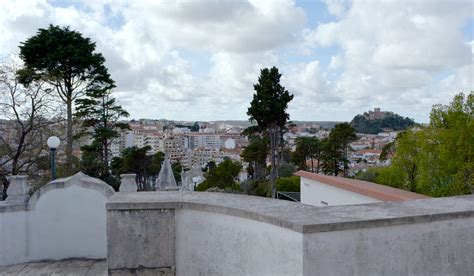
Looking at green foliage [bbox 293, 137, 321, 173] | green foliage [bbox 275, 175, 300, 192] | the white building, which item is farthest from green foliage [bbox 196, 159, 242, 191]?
the white building

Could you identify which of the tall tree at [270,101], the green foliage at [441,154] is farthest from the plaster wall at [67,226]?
the tall tree at [270,101]

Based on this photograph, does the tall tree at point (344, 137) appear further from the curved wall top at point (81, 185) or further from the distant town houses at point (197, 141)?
the curved wall top at point (81, 185)

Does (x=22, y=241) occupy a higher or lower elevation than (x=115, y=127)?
lower

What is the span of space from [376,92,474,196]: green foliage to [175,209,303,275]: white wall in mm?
7635

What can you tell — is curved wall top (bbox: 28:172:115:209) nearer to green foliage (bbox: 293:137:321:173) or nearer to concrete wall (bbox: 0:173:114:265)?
concrete wall (bbox: 0:173:114:265)

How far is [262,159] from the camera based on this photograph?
29953 millimetres

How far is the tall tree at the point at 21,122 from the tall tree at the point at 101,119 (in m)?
7.10

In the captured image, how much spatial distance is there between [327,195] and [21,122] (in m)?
9.78

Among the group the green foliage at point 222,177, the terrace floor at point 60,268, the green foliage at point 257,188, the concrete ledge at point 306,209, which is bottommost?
the green foliage at point 257,188

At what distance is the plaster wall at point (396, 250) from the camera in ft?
6.96

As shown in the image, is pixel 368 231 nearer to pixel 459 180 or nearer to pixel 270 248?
pixel 270 248

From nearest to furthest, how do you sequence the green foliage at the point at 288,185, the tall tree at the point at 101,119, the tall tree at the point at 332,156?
the green foliage at the point at 288,185 → the tall tree at the point at 101,119 → the tall tree at the point at 332,156

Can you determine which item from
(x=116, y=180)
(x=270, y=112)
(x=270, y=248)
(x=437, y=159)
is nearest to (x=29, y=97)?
(x=116, y=180)

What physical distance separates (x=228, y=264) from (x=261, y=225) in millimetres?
391
